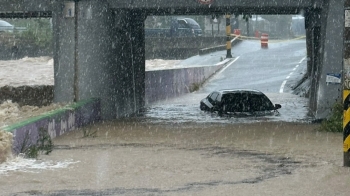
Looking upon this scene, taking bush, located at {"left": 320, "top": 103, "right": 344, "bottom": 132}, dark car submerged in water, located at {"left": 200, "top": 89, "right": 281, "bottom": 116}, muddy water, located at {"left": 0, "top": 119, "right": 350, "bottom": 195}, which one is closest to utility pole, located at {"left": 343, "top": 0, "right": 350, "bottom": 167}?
muddy water, located at {"left": 0, "top": 119, "right": 350, "bottom": 195}

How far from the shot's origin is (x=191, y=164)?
15531 millimetres

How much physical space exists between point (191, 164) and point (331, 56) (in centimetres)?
1024

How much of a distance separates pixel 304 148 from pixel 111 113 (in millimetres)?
9415

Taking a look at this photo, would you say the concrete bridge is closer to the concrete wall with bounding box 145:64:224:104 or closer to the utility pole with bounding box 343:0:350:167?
the concrete wall with bounding box 145:64:224:104

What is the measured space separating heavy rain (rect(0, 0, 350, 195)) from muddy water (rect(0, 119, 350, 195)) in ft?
0.06

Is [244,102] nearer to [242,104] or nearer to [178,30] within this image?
[242,104]

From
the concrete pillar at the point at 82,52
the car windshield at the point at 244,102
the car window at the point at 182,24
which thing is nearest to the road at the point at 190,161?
the car windshield at the point at 244,102

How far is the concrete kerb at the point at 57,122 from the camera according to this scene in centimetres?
1653

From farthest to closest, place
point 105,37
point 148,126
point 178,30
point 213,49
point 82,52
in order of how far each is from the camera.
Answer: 1. point 178,30
2. point 213,49
3. point 105,37
4. point 82,52
5. point 148,126

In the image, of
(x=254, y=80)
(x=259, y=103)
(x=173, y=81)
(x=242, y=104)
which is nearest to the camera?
(x=242, y=104)

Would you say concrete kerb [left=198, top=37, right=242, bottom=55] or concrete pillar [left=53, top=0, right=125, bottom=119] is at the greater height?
concrete pillar [left=53, top=0, right=125, bottom=119]

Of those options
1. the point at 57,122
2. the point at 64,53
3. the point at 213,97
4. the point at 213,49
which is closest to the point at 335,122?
the point at 57,122

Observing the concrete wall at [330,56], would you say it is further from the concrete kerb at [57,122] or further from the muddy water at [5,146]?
the muddy water at [5,146]

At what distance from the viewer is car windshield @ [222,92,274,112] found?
1098 inches
